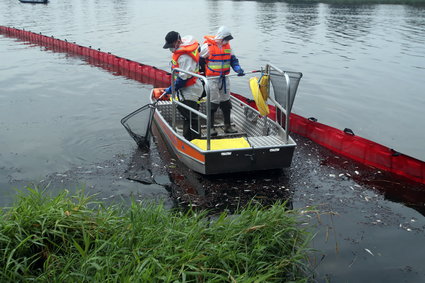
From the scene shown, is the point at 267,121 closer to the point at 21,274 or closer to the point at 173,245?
the point at 173,245

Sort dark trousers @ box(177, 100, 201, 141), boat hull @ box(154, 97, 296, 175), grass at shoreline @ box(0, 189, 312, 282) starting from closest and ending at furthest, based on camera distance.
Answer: grass at shoreline @ box(0, 189, 312, 282) → boat hull @ box(154, 97, 296, 175) → dark trousers @ box(177, 100, 201, 141)

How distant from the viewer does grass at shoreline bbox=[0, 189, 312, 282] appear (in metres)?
4.13

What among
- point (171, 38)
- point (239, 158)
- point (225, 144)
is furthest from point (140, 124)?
point (239, 158)

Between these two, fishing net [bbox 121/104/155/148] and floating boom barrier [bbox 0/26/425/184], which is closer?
floating boom barrier [bbox 0/26/425/184]

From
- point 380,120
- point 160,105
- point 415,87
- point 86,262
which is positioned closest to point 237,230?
point 86,262

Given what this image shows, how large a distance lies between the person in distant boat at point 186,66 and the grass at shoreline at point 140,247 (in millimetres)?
3269

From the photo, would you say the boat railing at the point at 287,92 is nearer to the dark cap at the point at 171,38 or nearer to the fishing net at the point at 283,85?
the fishing net at the point at 283,85

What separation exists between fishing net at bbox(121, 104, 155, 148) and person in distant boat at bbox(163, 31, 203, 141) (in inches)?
44.4

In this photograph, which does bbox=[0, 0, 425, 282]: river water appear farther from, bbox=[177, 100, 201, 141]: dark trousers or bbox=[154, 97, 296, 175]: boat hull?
bbox=[177, 100, 201, 141]: dark trousers

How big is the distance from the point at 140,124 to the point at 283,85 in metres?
3.35

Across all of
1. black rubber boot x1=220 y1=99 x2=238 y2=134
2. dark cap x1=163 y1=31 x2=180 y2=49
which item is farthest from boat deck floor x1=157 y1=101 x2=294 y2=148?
dark cap x1=163 y1=31 x2=180 y2=49

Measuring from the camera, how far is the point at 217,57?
8.23m

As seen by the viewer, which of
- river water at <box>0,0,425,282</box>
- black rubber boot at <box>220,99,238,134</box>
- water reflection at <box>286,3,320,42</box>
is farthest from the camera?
water reflection at <box>286,3,320,42</box>

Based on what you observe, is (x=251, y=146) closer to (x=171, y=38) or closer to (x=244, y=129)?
(x=244, y=129)
